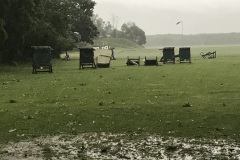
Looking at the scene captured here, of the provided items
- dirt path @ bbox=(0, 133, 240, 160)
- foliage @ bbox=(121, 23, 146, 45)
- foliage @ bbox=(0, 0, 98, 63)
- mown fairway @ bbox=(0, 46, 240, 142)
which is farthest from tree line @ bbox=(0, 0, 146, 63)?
foliage @ bbox=(121, 23, 146, 45)

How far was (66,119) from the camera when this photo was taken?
10195 millimetres

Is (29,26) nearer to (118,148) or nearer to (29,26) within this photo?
(29,26)

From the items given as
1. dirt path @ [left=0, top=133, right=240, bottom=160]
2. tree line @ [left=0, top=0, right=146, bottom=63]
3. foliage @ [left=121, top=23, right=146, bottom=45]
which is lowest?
dirt path @ [left=0, top=133, right=240, bottom=160]

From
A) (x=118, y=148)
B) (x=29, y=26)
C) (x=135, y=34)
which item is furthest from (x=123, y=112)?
(x=135, y=34)

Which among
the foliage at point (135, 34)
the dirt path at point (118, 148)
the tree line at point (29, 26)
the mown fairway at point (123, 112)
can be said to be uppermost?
the foliage at point (135, 34)

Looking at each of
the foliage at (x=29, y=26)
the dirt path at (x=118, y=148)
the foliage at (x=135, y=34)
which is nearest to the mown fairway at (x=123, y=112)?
the dirt path at (x=118, y=148)

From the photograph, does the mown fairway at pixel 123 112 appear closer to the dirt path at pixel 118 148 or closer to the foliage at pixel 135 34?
the dirt path at pixel 118 148

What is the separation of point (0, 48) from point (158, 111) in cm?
2566

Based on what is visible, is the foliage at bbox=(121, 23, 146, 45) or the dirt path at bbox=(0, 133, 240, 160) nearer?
the dirt path at bbox=(0, 133, 240, 160)

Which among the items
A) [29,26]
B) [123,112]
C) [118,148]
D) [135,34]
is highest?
[135,34]

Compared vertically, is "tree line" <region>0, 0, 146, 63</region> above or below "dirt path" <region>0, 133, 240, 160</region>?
above

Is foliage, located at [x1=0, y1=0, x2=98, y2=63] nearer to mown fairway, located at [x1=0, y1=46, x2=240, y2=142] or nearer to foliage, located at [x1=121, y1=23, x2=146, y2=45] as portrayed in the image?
mown fairway, located at [x1=0, y1=46, x2=240, y2=142]

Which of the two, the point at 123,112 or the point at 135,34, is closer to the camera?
the point at 123,112

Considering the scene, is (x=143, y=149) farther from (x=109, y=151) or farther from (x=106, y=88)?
(x=106, y=88)
